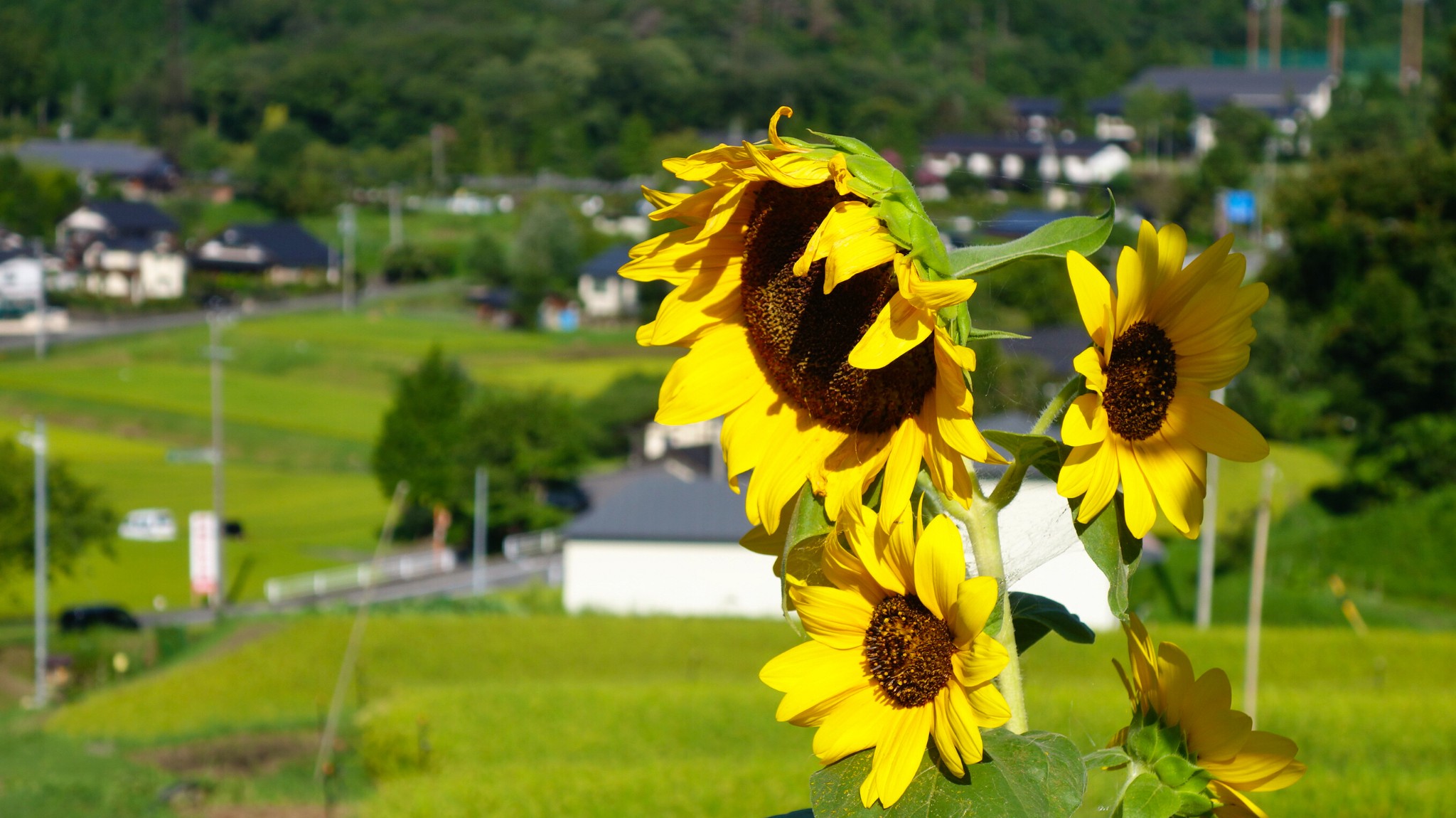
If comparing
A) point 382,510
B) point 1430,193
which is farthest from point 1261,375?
point 382,510

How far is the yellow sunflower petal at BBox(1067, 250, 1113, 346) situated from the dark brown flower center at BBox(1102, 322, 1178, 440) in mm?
38

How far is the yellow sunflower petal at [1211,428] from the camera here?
3.45 feet

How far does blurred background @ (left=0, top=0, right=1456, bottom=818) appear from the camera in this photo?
1248 centimetres

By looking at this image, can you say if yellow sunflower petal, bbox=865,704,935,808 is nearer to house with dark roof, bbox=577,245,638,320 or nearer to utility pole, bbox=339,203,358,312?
house with dark roof, bbox=577,245,638,320

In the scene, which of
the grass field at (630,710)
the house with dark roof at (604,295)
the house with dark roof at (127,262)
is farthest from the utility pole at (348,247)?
the grass field at (630,710)

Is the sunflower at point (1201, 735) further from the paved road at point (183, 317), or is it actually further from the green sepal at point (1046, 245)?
the paved road at point (183, 317)

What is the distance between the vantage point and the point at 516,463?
36.5 meters

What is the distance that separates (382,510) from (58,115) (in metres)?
76.5

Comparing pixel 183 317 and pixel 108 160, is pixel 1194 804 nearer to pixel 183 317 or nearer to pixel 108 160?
pixel 183 317

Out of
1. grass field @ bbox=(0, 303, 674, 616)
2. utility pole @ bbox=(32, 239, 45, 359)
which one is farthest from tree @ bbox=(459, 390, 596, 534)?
utility pole @ bbox=(32, 239, 45, 359)

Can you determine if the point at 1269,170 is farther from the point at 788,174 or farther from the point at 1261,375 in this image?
the point at 788,174

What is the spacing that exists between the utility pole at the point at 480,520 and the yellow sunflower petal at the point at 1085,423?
3090 cm

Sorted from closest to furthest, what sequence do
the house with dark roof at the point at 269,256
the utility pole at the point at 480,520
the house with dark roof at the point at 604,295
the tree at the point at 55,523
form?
the tree at the point at 55,523, the utility pole at the point at 480,520, the house with dark roof at the point at 604,295, the house with dark roof at the point at 269,256

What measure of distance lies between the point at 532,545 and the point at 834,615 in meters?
34.6
